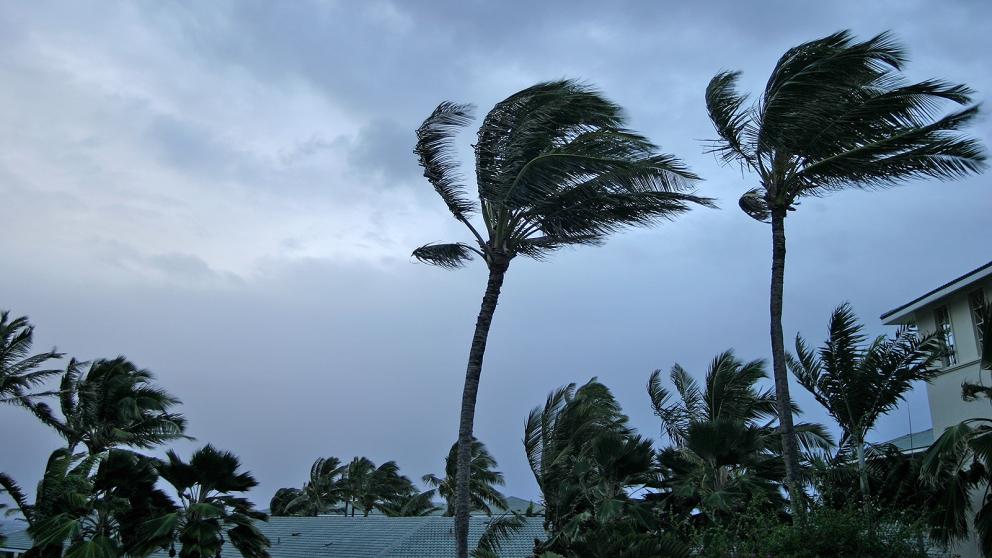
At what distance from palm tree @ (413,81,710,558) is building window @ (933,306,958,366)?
742 centimetres

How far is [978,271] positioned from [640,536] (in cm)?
1121

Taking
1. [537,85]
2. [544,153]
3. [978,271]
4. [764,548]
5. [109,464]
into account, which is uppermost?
[537,85]

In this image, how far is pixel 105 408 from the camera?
2503cm

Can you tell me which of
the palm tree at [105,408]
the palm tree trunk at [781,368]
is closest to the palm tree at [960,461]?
the palm tree trunk at [781,368]

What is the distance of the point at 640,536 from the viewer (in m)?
11.1

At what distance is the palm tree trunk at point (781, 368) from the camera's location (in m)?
14.6

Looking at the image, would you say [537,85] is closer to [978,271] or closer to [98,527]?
[978,271]

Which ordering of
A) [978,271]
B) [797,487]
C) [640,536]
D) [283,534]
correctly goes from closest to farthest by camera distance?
[640,536] → [797,487] → [978,271] → [283,534]

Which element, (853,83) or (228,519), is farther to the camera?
(228,519)

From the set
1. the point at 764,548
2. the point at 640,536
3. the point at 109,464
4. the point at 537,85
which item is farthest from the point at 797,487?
the point at 109,464

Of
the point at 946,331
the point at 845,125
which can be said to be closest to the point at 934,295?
the point at 946,331

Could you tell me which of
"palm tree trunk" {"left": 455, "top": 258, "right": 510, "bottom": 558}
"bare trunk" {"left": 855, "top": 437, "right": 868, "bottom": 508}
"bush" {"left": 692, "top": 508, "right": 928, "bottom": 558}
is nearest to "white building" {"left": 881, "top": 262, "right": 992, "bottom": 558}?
"bare trunk" {"left": 855, "top": 437, "right": 868, "bottom": 508}

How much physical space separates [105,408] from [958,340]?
23.3m

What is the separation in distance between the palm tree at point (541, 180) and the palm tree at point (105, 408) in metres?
12.9
